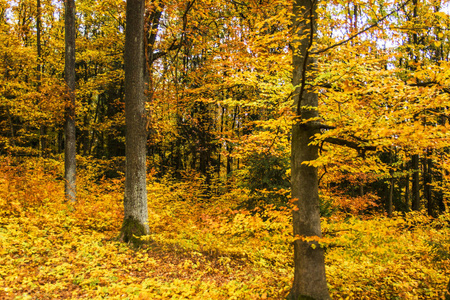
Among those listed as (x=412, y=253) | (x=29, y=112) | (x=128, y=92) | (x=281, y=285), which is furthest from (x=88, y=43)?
(x=412, y=253)

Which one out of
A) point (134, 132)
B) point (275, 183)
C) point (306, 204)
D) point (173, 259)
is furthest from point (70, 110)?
point (306, 204)

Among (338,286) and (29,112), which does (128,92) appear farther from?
(29,112)

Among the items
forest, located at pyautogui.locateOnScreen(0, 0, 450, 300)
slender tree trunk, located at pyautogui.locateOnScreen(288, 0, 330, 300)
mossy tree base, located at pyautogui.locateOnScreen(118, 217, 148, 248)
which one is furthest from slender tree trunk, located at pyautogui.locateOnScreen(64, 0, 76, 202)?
slender tree trunk, located at pyautogui.locateOnScreen(288, 0, 330, 300)

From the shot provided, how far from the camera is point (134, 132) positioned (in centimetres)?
605

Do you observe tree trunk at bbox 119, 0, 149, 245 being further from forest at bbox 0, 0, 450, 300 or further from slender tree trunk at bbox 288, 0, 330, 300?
slender tree trunk at bbox 288, 0, 330, 300

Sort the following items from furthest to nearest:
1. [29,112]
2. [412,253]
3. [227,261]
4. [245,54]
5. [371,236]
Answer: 1. [29,112]
2. [371,236]
3. [412,253]
4. [245,54]
5. [227,261]

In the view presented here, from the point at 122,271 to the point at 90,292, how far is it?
90 cm

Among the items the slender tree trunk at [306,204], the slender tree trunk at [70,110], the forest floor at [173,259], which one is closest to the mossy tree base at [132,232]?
the forest floor at [173,259]

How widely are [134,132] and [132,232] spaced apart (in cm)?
237

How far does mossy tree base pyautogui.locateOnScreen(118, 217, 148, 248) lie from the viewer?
589cm

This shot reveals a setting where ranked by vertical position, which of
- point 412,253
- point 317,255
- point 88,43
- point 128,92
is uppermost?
point 88,43

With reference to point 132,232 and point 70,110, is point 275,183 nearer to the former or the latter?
point 132,232

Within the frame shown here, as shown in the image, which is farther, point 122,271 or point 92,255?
point 92,255

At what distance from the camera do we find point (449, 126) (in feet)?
9.28
